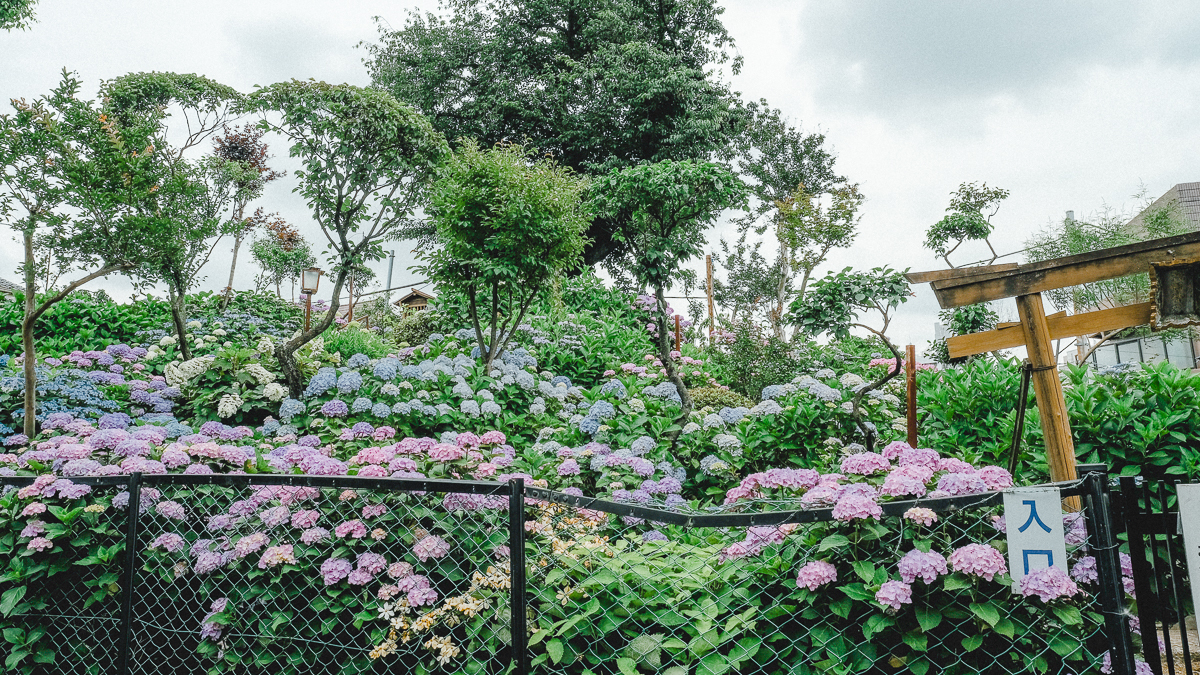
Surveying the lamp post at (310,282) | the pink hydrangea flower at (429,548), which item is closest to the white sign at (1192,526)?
the pink hydrangea flower at (429,548)

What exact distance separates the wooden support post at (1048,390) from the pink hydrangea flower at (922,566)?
1083mm

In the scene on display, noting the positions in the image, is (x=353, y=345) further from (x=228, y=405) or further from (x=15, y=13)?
(x=15, y=13)

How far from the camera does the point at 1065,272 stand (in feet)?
8.52

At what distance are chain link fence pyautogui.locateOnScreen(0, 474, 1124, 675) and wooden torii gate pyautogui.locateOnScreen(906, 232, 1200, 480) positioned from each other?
0.75 m

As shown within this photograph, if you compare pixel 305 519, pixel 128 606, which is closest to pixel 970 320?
pixel 305 519

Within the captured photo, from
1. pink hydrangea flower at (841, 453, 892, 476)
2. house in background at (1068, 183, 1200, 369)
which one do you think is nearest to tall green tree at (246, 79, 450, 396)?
pink hydrangea flower at (841, 453, 892, 476)

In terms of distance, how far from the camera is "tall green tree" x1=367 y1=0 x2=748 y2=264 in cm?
1353

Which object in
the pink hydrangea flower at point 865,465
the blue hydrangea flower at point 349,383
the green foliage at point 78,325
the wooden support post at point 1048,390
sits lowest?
the pink hydrangea flower at point 865,465

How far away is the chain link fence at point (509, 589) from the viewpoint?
6.20 ft

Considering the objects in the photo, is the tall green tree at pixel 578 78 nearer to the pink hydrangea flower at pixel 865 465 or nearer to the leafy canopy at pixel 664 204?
the leafy canopy at pixel 664 204

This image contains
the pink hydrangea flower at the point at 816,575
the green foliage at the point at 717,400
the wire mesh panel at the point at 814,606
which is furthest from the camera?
the green foliage at the point at 717,400

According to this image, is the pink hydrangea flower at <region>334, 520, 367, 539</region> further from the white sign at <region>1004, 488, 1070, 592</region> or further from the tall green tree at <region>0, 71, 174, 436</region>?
the tall green tree at <region>0, 71, 174, 436</region>

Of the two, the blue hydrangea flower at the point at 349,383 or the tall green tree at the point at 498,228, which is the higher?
the tall green tree at the point at 498,228

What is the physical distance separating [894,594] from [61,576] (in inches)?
132
